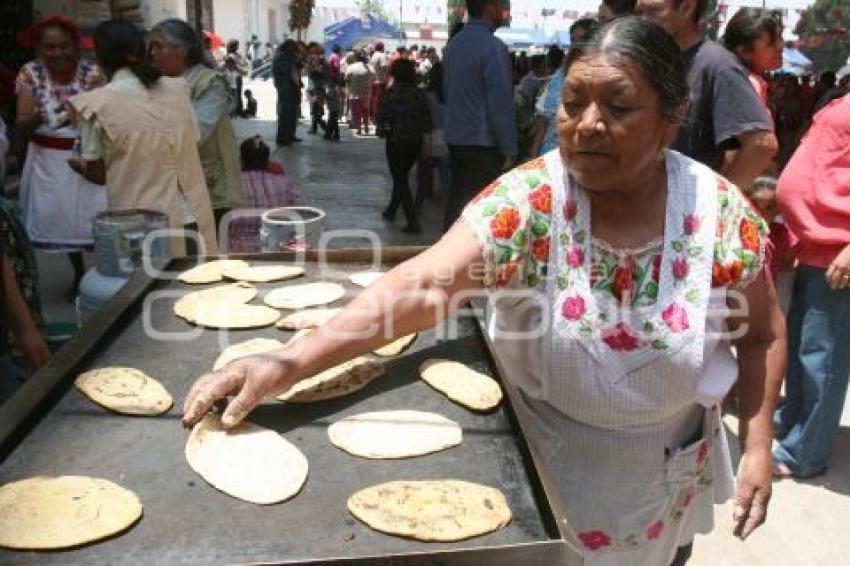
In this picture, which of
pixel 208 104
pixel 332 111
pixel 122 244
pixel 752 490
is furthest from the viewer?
pixel 332 111

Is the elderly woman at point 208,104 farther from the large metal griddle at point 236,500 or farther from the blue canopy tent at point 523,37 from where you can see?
the blue canopy tent at point 523,37

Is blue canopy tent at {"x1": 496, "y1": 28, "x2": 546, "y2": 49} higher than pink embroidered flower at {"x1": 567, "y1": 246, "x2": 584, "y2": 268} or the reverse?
higher

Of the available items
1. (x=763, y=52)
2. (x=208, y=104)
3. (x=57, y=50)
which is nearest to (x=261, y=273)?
(x=208, y=104)

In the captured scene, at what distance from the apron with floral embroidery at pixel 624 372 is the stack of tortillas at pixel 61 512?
2.69 ft

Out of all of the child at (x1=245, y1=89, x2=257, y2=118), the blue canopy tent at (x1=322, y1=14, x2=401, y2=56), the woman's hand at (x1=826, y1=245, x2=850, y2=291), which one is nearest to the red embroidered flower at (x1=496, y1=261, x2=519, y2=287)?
the woman's hand at (x1=826, y1=245, x2=850, y2=291)

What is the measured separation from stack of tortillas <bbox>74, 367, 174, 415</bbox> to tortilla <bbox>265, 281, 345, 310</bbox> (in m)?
0.52

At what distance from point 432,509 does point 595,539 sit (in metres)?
0.55

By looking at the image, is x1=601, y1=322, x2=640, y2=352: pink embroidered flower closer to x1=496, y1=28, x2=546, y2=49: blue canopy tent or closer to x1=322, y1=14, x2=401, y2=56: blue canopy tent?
x1=322, y1=14, x2=401, y2=56: blue canopy tent

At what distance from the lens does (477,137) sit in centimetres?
466

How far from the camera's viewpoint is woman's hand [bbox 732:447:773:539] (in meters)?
1.57

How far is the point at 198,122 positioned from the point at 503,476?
2844 mm

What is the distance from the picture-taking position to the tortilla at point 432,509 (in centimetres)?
115

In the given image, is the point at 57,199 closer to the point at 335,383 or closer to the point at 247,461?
the point at 335,383

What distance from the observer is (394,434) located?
1420 millimetres
